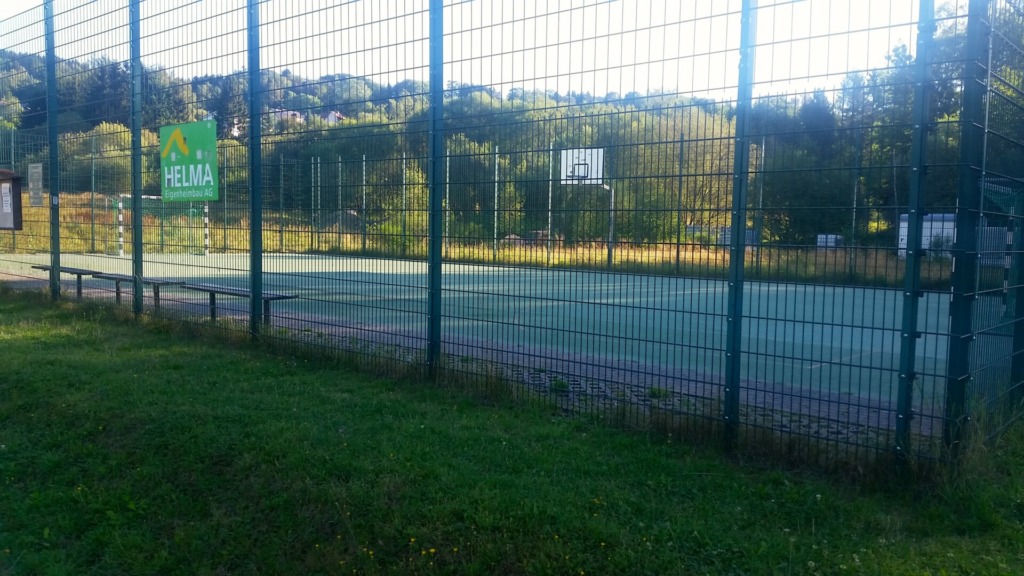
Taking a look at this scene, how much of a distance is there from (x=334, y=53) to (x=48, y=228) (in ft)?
25.3

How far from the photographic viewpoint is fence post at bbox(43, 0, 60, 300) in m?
12.6

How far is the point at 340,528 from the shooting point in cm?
460

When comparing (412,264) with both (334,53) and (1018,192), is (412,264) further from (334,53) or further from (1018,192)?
(1018,192)

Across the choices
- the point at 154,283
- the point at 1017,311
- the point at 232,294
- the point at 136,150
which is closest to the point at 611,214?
the point at 1017,311

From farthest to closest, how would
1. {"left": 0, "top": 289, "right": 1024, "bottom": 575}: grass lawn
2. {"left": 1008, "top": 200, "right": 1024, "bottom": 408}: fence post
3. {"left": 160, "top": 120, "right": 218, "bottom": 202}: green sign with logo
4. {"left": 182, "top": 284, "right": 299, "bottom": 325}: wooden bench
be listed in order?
{"left": 160, "top": 120, "right": 218, "bottom": 202}: green sign with logo
{"left": 182, "top": 284, "right": 299, "bottom": 325}: wooden bench
{"left": 1008, "top": 200, "right": 1024, "bottom": 408}: fence post
{"left": 0, "top": 289, "right": 1024, "bottom": 575}: grass lawn

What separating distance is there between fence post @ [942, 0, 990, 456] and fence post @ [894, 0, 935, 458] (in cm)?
18

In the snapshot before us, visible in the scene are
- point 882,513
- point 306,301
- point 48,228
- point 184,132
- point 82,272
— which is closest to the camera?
point 882,513

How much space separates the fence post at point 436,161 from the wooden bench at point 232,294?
2061mm

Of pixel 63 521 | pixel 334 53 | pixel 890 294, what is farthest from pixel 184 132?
pixel 890 294

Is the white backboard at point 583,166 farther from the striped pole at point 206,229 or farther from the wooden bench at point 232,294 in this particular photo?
the striped pole at point 206,229

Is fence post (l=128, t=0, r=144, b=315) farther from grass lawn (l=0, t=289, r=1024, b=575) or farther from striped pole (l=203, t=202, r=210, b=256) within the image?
grass lawn (l=0, t=289, r=1024, b=575)

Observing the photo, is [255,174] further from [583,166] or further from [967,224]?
[967,224]

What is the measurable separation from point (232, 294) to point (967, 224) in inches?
298

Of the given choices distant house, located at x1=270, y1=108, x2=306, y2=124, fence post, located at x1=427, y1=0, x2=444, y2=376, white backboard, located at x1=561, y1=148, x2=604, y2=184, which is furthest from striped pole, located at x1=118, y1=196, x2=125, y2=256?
white backboard, located at x1=561, y1=148, x2=604, y2=184
